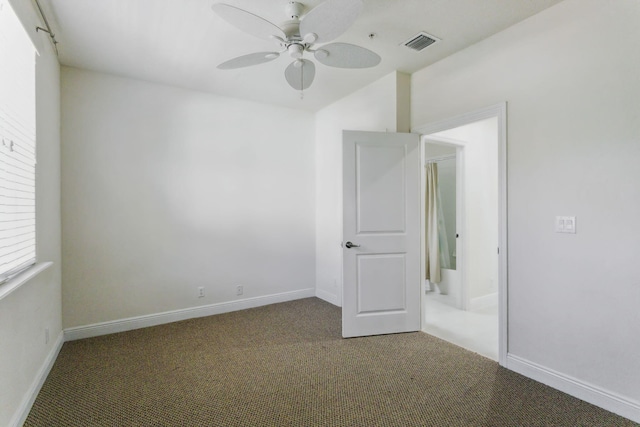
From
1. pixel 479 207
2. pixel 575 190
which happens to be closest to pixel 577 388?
pixel 575 190

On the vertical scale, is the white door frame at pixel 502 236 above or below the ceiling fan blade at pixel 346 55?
below

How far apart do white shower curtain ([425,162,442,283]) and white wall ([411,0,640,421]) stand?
2150 millimetres

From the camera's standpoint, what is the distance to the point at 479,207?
14.2 feet

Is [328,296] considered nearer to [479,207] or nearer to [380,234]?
[380,234]

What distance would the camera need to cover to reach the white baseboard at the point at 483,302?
422 cm

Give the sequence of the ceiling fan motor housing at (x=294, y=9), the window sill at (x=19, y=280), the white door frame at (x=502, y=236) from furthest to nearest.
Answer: the white door frame at (x=502, y=236), the ceiling fan motor housing at (x=294, y=9), the window sill at (x=19, y=280)

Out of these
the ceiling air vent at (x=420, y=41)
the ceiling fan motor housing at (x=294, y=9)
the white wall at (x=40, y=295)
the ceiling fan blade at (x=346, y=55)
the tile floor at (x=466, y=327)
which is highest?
the ceiling air vent at (x=420, y=41)

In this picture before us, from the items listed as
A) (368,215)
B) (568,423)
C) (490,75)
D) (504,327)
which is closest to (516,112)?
(490,75)

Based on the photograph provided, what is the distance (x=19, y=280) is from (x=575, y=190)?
3.55m

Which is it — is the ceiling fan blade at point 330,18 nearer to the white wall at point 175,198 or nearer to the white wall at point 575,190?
the white wall at point 575,190

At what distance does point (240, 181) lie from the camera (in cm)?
412

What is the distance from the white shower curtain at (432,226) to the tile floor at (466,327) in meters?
0.50

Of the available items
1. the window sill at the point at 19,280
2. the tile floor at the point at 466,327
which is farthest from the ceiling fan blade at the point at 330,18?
the tile floor at the point at 466,327

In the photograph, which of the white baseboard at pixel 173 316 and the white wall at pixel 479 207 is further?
the white wall at pixel 479 207
